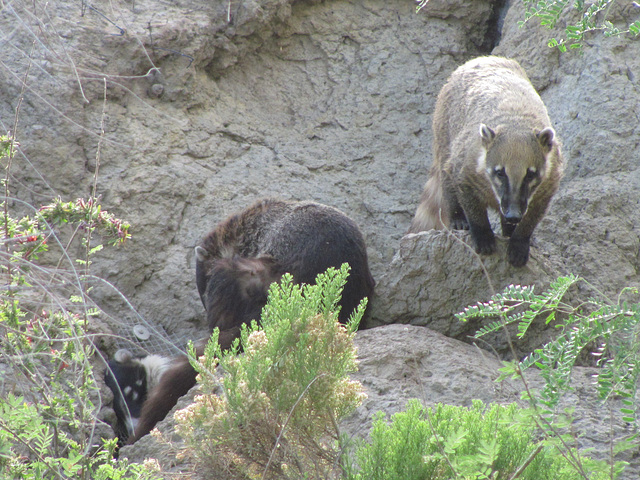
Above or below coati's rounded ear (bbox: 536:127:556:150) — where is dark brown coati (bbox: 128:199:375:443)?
below

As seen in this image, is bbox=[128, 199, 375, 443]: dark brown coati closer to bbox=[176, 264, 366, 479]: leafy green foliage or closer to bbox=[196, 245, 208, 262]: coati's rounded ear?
bbox=[196, 245, 208, 262]: coati's rounded ear

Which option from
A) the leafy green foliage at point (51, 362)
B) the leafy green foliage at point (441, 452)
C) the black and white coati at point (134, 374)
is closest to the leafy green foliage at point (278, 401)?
the leafy green foliage at point (441, 452)

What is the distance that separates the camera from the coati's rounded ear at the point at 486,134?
14.4 ft

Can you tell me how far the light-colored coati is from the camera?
426 cm

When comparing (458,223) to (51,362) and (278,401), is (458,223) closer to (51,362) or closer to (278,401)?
(278,401)

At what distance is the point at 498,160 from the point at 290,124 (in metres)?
2.97

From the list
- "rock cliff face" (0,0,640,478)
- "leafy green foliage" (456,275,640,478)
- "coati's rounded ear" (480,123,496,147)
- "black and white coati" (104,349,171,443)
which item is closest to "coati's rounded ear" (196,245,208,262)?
"rock cliff face" (0,0,640,478)

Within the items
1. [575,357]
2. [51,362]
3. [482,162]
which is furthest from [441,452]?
[482,162]

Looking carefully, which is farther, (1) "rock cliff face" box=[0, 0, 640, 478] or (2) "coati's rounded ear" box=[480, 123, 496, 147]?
(1) "rock cliff face" box=[0, 0, 640, 478]

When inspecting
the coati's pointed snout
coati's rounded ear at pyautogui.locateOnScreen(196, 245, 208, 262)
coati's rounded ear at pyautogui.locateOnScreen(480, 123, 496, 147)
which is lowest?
coati's rounded ear at pyautogui.locateOnScreen(196, 245, 208, 262)

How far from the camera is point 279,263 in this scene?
509 centimetres

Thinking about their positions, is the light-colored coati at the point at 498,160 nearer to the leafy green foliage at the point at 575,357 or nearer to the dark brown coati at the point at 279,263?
the dark brown coati at the point at 279,263

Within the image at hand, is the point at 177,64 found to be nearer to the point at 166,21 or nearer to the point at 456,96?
the point at 166,21

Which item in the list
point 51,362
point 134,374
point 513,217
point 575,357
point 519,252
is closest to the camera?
point 575,357
